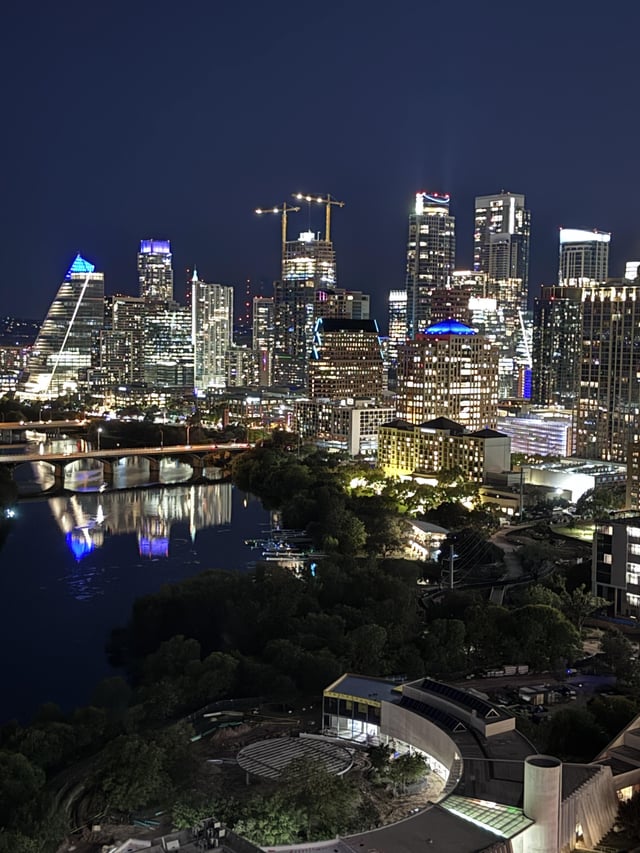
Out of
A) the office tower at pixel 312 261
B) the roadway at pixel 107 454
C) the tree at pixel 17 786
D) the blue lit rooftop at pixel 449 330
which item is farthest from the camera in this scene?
the office tower at pixel 312 261

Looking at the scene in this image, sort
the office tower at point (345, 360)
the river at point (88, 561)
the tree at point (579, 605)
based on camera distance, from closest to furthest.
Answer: the river at point (88, 561), the tree at point (579, 605), the office tower at point (345, 360)

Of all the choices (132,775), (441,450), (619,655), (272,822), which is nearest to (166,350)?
(441,450)

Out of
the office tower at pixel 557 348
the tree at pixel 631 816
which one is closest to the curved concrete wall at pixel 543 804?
the tree at pixel 631 816

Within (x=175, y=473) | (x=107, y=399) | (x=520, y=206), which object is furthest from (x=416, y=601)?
(x=520, y=206)

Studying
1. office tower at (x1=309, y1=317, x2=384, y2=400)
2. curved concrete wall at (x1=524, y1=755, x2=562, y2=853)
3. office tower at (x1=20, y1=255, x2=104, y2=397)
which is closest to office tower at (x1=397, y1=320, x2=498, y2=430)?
office tower at (x1=309, y1=317, x2=384, y2=400)

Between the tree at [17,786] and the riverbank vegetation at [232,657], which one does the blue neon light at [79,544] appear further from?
the tree at [17,786]

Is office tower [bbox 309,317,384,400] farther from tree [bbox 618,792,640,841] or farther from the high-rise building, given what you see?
tree [bbox 618,792,640,841]
